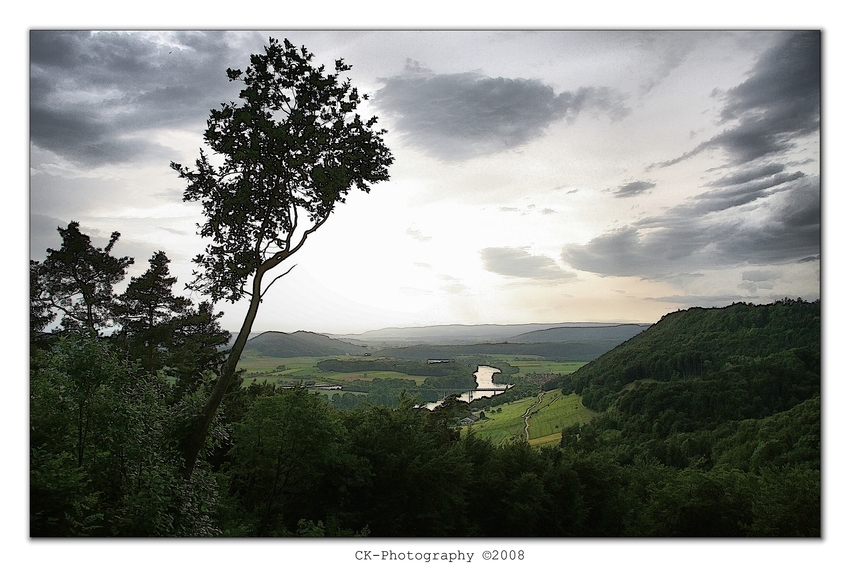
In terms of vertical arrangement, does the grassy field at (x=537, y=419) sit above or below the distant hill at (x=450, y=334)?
below

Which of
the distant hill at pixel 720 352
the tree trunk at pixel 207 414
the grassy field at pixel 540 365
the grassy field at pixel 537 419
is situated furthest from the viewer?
the grassy field at pixel 540 365

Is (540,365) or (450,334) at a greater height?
(450,334)

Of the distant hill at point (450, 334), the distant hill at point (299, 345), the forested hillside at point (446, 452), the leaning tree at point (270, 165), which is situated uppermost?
the leaning tree at point (270, 165)

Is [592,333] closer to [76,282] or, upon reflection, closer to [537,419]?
[537,419]

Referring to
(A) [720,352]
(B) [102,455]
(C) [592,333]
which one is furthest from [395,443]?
(A) [720,352]

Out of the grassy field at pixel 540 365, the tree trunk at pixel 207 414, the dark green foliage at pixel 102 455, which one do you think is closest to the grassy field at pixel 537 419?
the grassy field at pixel 540 365

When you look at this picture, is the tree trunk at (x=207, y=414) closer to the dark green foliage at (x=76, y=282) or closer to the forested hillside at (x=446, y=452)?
the forested hillside at (x=446, y=452)

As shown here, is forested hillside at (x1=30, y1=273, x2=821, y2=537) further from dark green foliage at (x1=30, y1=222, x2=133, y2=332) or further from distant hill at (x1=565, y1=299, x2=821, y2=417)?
dark green foliage at (x1=30, y1=222, x2=133, y2=332)
